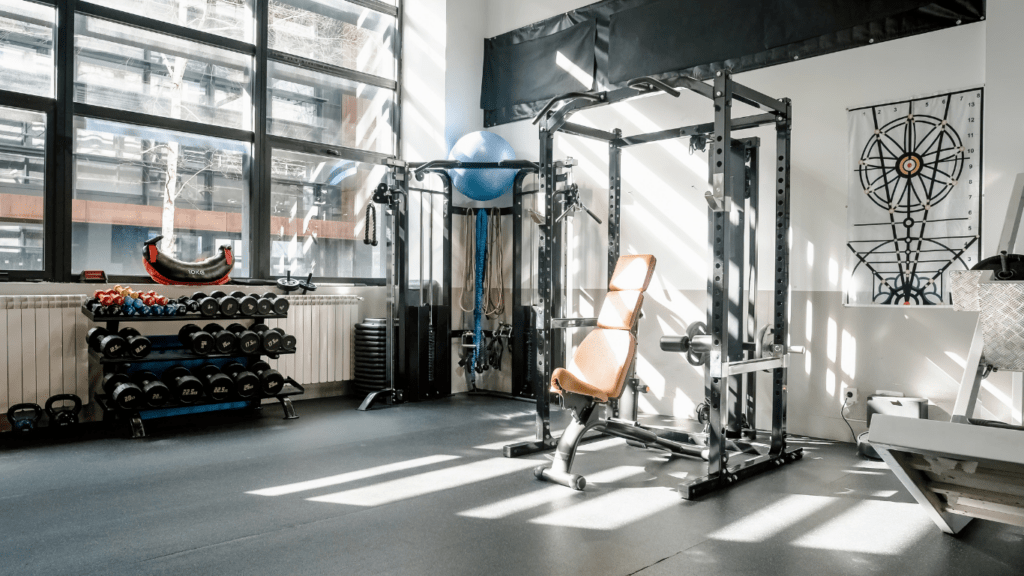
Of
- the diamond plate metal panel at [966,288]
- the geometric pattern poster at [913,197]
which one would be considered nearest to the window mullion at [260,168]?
the geometric pattern poster at [913,197]

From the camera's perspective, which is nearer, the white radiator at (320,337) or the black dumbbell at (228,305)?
the black dumbbell at (228,305)

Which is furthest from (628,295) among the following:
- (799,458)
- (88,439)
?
(88,439)

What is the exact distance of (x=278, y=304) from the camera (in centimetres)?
542

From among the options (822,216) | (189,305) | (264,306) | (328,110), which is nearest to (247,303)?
(264,306)

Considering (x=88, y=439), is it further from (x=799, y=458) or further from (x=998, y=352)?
(x=998, y=352)

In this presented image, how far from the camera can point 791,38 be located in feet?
15.6

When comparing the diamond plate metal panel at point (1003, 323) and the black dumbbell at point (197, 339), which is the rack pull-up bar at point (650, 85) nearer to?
the diamond plate metal panel at point (1003, 323)

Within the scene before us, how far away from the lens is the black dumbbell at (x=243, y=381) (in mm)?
5137

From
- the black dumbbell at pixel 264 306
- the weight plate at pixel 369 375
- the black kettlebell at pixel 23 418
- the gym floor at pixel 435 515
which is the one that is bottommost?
the gym floor at pixel 435 515

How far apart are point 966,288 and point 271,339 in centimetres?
457

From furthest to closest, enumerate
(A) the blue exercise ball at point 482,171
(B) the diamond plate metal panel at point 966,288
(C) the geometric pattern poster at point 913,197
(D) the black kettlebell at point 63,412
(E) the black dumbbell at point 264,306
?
(A) the blue exercise ball at point 482,171
(E) the black dumbbell at point 264,306
(D) the black kettlebell at point 63,412
(C) the geometric pattern poster at point 913,197
(B) the diamond plate metal panel at point 966,288

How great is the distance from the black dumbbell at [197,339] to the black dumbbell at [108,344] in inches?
18.1

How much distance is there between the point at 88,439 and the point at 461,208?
3.73 metres

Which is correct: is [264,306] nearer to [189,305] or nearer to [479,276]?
[189,305]
